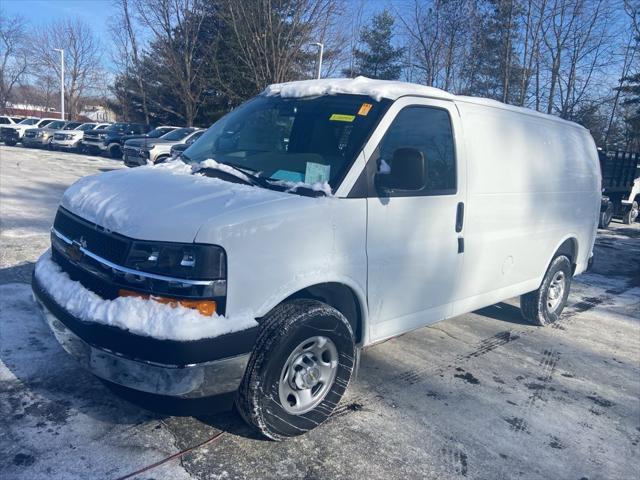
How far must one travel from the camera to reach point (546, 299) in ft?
19.1

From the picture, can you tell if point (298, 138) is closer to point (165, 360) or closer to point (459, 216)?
point (459, 216)

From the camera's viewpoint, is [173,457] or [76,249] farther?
[76,249]

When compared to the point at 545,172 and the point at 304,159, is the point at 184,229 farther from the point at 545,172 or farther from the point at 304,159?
the point at 545,172

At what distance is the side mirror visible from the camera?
3.40 meters

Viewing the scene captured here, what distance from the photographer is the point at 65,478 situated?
273 centimetres

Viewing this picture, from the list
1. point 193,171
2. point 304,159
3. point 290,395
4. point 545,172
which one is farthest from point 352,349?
point 545,172

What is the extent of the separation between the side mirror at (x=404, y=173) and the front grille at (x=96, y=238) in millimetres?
1614

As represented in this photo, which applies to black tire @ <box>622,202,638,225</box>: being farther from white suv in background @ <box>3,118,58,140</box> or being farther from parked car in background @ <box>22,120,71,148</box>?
white suv in background @ <box>3,118,58,140</box>

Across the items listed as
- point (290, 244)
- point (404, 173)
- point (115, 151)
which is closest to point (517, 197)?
point (404, 173)

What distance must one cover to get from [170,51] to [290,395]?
96.0 ft

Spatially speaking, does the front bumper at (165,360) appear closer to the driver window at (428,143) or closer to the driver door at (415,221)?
the driver door at (415,221)

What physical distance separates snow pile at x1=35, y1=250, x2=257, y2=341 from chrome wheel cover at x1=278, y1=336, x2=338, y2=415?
450 millimetres

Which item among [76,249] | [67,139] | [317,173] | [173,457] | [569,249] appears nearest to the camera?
[173,457]

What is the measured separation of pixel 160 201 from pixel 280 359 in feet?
3.68
